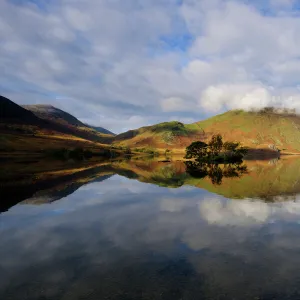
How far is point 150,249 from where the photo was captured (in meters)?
19.2

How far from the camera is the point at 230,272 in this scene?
15375 mm

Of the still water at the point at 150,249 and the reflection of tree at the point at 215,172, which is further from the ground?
the reflection of tree at the point at 215,172

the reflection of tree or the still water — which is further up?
the reflection of tree

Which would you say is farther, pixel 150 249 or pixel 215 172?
pixel 215 172

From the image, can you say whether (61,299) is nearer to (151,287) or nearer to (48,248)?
(151,287)

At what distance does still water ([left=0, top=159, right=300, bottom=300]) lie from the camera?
13.5 meters

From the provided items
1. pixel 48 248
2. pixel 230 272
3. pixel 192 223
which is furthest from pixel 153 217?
pixel 230 272

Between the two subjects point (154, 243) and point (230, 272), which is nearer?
point (230, 272)

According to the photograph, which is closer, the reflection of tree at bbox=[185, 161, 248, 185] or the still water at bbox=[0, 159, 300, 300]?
the still water at bbox=[0, 159, 300, 300]

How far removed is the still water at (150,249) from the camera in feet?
44.2

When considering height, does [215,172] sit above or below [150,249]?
above

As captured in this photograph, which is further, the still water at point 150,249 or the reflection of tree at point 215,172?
the reflection of tree at point 215,172

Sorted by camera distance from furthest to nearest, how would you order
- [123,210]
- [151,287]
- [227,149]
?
[227,149] < [123,210] < [151,287]

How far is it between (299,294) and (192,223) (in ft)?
44.7
